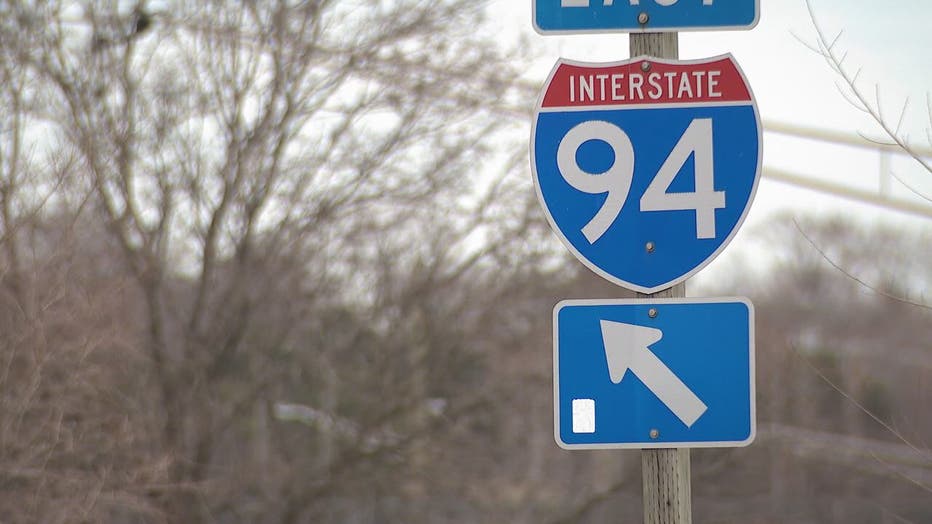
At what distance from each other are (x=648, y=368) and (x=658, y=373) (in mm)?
27

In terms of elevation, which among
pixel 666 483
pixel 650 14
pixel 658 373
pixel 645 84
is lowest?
pixel 666 483

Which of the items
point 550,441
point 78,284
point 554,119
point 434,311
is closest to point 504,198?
point 434,311

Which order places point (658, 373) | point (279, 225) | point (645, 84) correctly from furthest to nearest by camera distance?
1. point (279, 225)
2. point (645, 84)
3. point (658, 373)

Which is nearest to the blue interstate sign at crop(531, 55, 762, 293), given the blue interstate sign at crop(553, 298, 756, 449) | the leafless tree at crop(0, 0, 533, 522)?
the blue interstate sign at crop(553, 298, 756, 449)

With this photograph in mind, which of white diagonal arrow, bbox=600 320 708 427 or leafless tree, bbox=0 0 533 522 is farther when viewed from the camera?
leafless tree, bbox=0 0 533 522

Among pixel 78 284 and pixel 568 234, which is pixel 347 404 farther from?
pixel 568 234

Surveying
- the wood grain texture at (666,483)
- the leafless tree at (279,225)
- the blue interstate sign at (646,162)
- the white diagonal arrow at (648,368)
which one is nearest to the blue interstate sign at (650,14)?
the blue interstate sign at (646,162)

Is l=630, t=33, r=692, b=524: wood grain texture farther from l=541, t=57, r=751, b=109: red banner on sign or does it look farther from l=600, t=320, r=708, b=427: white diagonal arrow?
l=541, t=57, r=751, b=109: red banner on sign

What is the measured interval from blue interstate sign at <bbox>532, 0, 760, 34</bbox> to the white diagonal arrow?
31.8 inches

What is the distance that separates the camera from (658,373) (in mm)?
Answer: 3180

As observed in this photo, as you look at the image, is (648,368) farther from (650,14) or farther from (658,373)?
(650,14)

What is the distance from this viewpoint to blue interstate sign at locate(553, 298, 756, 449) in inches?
125

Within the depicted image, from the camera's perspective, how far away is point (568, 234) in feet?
10.7

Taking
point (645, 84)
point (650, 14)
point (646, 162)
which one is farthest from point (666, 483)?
point (650, 14)
